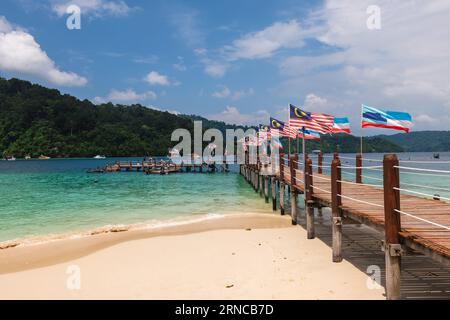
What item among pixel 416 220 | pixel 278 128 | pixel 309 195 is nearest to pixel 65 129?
pixel 278 128

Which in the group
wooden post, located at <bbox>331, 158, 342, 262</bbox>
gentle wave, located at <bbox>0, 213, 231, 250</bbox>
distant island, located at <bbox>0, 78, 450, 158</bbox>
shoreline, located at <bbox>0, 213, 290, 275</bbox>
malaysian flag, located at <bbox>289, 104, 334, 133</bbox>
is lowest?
gentle wave, located at <bbox>0, 213, 231, 250</bbox>

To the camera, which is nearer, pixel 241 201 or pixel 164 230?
pixel 164 230

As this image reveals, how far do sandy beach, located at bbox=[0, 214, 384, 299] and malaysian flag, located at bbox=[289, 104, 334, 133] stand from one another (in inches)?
193

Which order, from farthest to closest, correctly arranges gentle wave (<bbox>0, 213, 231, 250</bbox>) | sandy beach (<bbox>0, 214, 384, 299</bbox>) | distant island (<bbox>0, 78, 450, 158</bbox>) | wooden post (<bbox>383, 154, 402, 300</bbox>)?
distant island (<bbox>0, 78, 450, 158</bbox>), gentle wave (<bbox>0, 213, 231, 250</bbox>), sandy beach (<bbox>0, 214, 384, 299</bbox>), wooden post (<bbox>383, 154, 402, 300</bbox>)

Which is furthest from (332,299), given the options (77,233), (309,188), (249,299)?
(77,233)

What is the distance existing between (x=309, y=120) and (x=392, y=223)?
10.7 metres

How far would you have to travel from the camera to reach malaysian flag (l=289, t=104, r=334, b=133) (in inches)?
627

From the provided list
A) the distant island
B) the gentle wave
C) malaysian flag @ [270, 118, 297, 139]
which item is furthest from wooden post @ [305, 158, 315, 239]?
the distant island

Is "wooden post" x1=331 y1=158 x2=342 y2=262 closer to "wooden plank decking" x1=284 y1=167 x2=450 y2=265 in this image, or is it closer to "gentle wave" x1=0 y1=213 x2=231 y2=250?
"wooden plank decking" x1=284 y1=167 x2=450 y2=265

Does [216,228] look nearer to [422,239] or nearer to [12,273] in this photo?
[12,273]

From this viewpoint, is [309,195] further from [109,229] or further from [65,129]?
[65,129]

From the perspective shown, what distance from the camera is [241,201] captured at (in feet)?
82.4

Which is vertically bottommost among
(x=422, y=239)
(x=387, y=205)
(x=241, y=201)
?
(x=241, y=201)

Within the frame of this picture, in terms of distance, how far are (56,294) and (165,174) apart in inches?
1938
